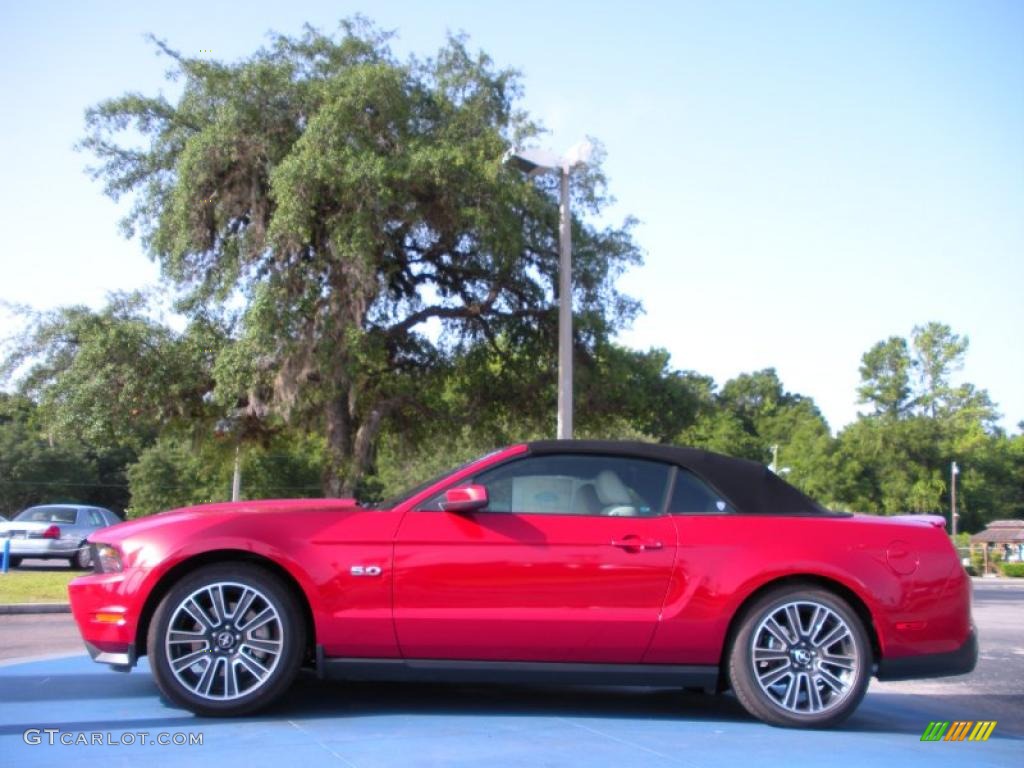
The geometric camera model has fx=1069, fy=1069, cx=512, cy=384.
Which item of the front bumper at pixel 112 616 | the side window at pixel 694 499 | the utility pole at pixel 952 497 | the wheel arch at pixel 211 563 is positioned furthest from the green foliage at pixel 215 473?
the utility pole at pixel 952 497

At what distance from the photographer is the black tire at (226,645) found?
17.0 ft

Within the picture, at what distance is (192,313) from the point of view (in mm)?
20359

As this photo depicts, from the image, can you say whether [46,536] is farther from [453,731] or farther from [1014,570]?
[1014,570]

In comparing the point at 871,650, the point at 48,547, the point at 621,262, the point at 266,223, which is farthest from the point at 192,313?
the point at 871,650

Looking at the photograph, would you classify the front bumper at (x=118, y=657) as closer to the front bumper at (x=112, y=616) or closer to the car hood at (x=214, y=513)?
the front bumper at (x=112, y=616)

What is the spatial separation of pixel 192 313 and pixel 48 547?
19.9 ft

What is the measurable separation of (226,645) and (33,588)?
1188cm

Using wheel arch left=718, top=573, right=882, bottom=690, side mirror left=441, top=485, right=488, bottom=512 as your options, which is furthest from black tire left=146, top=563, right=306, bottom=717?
wheel arch left=718, top=573, right=882, bottom=690

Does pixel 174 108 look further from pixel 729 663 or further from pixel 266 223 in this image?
pixel 729 663

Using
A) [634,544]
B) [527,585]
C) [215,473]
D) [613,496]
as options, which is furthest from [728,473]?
[215,473]

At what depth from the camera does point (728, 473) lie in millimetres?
5816

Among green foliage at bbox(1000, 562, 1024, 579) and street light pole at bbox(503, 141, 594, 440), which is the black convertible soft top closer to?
street light pole at bbox(503, 141, 594, 440)

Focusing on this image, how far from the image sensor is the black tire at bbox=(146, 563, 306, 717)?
17.0ft

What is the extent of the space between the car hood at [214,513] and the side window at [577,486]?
725 millimetres
